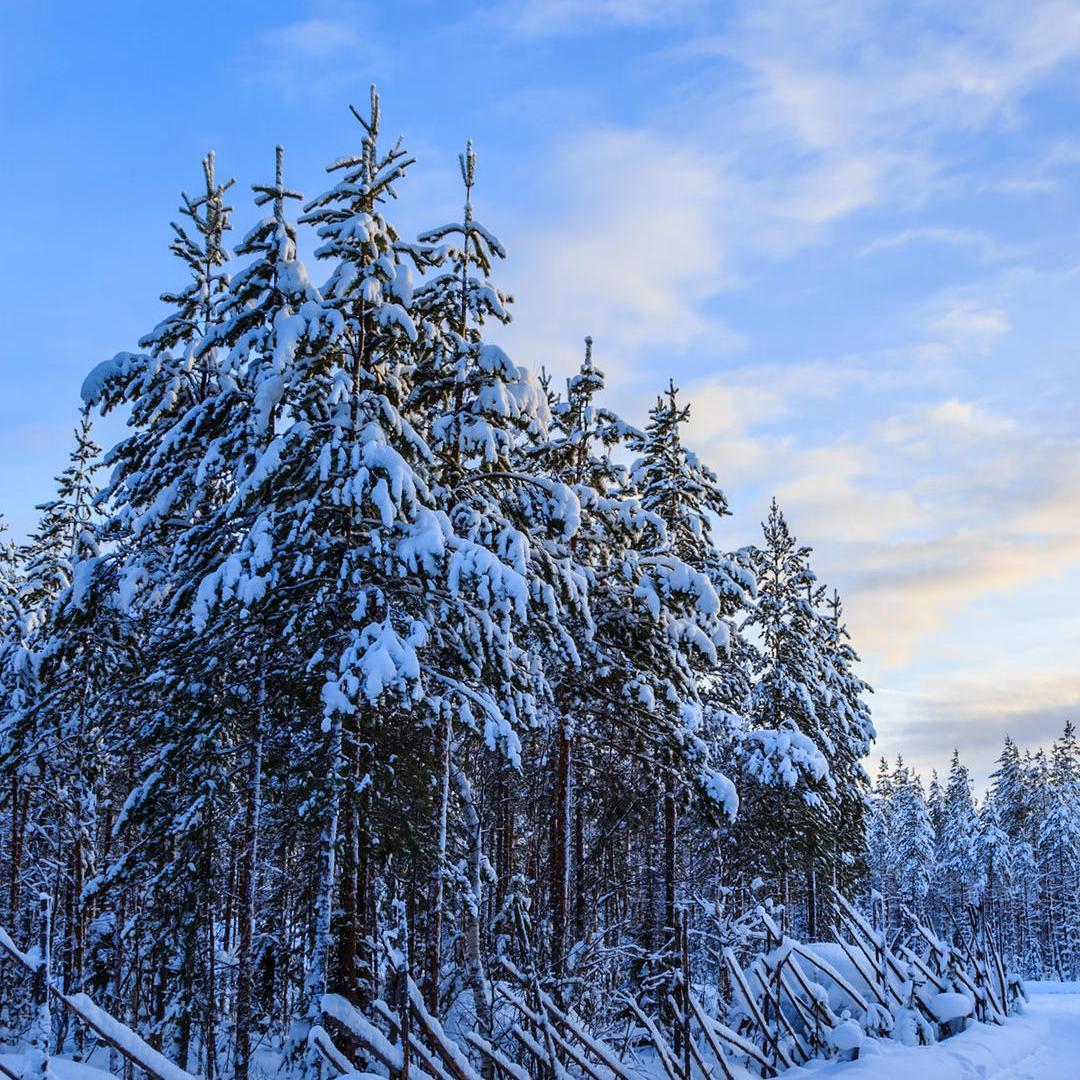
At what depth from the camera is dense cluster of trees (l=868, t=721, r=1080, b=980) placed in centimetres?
6278

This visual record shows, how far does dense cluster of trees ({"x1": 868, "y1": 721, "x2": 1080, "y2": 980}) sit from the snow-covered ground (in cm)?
5273

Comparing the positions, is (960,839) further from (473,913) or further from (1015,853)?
(473,913)

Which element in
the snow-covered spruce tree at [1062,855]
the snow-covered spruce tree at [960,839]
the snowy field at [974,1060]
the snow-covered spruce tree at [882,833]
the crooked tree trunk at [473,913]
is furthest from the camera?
the snow-covered spruce tree at [882,833]

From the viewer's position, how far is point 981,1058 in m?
11.7

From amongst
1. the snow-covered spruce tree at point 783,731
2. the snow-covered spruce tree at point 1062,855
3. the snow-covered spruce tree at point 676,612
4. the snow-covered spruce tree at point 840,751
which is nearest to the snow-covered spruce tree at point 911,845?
the snow-covered spruce tree at point 1062,855

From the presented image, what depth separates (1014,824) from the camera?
239 ft

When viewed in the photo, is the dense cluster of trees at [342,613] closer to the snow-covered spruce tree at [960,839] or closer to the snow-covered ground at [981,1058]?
the snow-covered ground at [981,1058]

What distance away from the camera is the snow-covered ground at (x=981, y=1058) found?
407 inches

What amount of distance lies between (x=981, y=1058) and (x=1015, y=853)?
66.6 meters

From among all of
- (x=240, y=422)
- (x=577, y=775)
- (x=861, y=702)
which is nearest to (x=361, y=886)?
(x=240, y=422)

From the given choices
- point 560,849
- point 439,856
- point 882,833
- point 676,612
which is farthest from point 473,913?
point 882,833

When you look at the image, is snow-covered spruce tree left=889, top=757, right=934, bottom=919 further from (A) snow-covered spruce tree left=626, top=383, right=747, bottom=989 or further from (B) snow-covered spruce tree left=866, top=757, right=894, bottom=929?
(A) snow-covered spruce tree left=626, top=383, right=747, bottom=989

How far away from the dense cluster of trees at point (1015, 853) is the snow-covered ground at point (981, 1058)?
52.7m

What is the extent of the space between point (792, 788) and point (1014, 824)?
59.9 m
